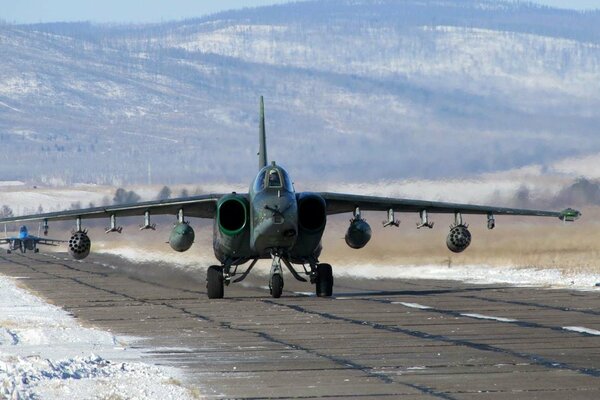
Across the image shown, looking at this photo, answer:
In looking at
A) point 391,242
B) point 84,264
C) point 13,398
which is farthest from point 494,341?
point 84,264

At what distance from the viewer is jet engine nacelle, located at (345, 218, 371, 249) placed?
34781 mm

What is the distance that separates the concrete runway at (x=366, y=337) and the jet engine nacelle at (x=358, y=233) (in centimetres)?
133

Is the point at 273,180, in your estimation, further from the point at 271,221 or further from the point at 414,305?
the point at 414,305

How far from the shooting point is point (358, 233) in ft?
114

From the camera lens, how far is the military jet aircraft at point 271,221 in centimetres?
3164

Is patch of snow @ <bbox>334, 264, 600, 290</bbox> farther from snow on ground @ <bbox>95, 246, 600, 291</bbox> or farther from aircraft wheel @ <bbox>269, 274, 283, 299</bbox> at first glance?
aircraft wheel @ <bbox>269, 274, 283, 299</bbox>

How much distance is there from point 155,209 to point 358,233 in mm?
4594

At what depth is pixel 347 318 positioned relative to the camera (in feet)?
90.9

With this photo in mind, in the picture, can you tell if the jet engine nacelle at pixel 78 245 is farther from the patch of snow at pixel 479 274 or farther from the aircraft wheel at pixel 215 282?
the patch of snow at pixel 479 274

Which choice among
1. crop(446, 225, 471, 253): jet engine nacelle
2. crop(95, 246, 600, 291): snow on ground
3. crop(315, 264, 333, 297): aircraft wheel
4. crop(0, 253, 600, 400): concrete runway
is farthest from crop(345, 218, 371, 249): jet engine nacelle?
crop(95, 246, 600, 291): snow on ground

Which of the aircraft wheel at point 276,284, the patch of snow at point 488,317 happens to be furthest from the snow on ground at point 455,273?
the patch of snow at point 488,317

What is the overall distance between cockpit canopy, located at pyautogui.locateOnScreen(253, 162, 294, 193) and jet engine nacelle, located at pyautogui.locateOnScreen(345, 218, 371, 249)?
123 inches

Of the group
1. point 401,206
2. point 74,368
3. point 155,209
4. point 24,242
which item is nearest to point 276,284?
point 155,209

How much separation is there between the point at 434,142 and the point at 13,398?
71.0 meters
